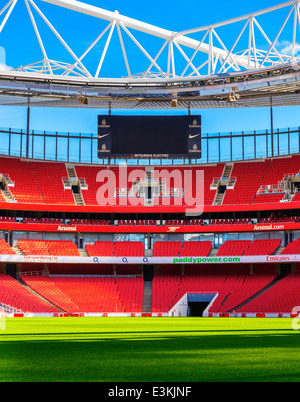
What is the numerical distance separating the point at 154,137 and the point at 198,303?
18478 millimetres

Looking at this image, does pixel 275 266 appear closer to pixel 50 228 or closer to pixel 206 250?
pixel 206 250

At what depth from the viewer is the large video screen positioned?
61.7 metres

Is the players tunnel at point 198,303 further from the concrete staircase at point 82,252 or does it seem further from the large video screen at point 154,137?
the large video screen at point 154,137

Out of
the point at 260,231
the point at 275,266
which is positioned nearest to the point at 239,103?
the point at 260,231

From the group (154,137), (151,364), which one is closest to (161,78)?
(154,137)

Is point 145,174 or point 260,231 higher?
point 145,174

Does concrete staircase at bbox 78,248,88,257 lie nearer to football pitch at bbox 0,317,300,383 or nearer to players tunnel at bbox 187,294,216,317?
players tunnel at bbox 187,294,216,317

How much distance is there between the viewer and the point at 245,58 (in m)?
50.0

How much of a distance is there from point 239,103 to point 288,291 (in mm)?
20413

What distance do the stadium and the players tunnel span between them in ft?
0.63

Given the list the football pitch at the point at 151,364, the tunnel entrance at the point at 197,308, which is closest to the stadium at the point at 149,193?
the tunnel entrance at the point at 197,308

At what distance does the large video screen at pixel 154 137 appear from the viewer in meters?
61.7

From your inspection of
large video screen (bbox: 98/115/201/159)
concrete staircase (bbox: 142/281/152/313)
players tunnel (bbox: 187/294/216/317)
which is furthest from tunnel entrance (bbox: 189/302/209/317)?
large video screen (bbox: 98/115/201/159)

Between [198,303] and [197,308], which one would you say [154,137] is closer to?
[198,303]
